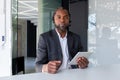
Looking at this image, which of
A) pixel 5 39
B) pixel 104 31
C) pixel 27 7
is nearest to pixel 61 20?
pixel 104 31

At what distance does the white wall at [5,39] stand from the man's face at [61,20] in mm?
2880

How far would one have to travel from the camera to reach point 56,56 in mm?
2230

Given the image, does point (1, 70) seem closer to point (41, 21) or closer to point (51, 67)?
point (41, 21)

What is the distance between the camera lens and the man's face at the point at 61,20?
2.21m

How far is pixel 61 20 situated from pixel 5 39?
116 inches

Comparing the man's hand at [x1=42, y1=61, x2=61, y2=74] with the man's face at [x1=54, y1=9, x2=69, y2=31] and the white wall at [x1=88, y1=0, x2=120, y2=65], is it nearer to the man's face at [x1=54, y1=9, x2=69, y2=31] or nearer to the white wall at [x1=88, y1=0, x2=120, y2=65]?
the man's face at [x1=54, y1=9, x2=69, y2=31]

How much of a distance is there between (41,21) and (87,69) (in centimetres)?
355

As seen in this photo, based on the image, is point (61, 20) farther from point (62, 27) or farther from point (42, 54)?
point (42, 54)

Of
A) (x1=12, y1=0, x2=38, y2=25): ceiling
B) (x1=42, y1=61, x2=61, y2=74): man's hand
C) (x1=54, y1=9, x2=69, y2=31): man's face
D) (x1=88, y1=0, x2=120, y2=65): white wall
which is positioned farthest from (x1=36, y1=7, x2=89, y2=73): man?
(x1=12, y1=0, x2=38, y2=25): ceiling

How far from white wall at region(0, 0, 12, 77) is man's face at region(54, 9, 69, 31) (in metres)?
2.88

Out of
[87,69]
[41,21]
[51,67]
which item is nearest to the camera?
[51,67]

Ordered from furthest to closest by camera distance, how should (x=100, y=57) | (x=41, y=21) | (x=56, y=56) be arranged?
1. (x=41, y=21)
2. (x=100, y=57)
3. (x=56, y=56)

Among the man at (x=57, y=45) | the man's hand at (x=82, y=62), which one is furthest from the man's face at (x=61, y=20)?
the man's hand at (x=82, y=62)

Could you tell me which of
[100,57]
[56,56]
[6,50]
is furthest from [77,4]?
[56,56]
